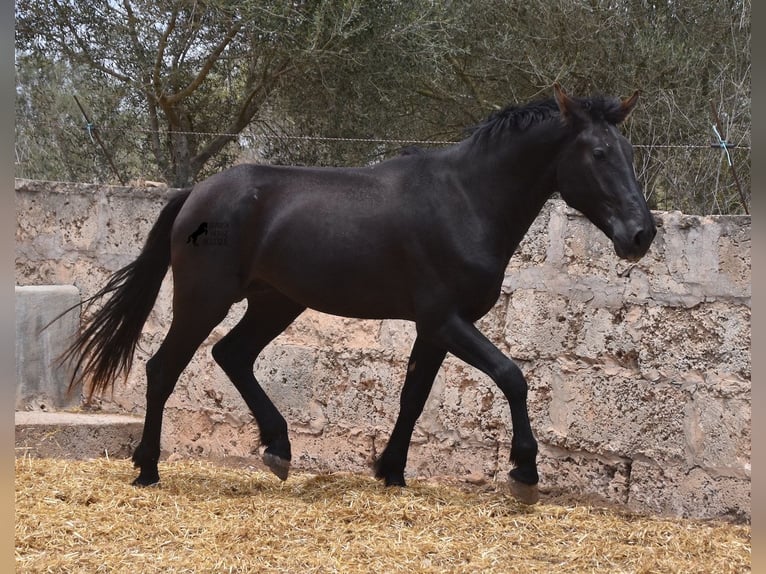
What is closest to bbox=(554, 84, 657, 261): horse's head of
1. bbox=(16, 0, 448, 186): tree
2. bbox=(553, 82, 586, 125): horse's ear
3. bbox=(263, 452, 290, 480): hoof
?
bbox=(553, 82, 586, 125): horse's ear

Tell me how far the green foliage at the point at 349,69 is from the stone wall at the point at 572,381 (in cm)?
205

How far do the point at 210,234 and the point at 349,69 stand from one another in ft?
11.3

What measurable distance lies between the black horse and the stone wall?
2.07 feet

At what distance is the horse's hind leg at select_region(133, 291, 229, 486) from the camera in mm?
4496

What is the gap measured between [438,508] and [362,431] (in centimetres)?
130

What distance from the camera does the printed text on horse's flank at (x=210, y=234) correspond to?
446 centimetres

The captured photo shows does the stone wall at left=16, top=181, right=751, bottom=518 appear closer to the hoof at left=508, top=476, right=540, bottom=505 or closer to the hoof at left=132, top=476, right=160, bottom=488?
the hoof at left=508, top=476, right=540, bottom=505

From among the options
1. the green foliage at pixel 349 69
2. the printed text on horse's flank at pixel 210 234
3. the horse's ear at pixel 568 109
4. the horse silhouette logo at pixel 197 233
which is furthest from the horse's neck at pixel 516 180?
the green foliage at pixel 349 69

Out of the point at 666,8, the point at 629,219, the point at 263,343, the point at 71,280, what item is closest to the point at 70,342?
the point at 71,280

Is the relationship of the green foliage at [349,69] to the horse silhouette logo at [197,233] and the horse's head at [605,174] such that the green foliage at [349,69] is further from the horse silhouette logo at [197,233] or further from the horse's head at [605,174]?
Answer: the horse's head at [605,174]

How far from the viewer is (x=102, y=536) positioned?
144 inches

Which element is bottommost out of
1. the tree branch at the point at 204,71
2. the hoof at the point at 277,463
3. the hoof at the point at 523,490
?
the hoof at the point at 277,463

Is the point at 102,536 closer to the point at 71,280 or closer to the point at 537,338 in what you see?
the point at 537,338

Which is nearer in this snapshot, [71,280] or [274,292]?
[274,292]
